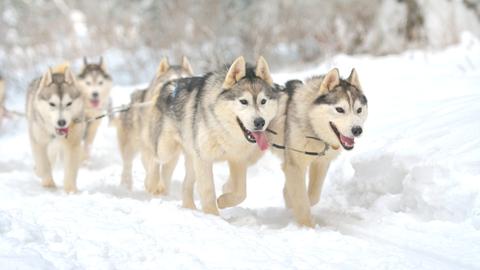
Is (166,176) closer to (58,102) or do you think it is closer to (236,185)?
(58,102)

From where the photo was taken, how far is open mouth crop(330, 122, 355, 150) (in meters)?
4.40

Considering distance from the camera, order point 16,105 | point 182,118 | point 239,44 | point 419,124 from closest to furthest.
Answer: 1. point 182,118
2. point 419,124
3. point 16,105
4. point 239,44

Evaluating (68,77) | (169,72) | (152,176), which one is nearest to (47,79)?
(68,77)

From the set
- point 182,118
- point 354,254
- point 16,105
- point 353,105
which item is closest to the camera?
point 354,254

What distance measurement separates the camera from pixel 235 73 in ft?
15.1

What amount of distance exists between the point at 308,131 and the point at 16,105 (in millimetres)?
9520

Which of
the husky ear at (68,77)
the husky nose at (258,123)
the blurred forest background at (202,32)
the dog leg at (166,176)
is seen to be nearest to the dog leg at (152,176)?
the dog leg at (166,176)

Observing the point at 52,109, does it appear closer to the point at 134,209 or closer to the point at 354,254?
the point at 134,209

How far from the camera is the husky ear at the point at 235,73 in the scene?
4570 mm

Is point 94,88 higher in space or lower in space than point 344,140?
higher

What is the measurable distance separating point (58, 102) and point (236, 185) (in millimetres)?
2458

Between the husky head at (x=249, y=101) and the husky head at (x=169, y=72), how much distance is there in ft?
6.33

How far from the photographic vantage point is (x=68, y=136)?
6.37m

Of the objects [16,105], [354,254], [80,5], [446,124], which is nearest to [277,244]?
[354,254]
